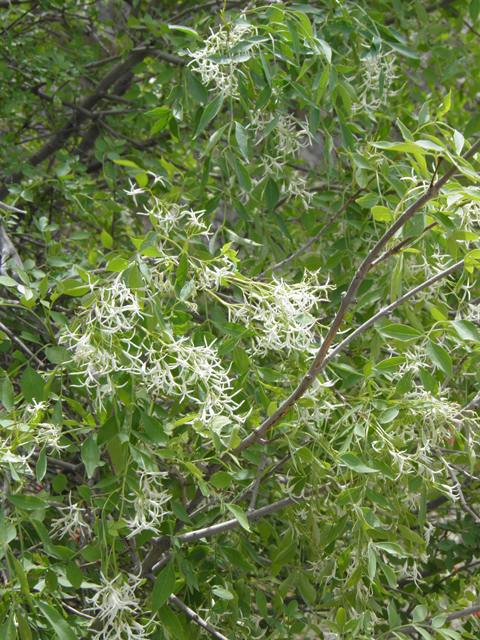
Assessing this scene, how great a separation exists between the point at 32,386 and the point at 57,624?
313 millimetres

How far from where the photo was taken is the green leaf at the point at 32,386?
84 cm

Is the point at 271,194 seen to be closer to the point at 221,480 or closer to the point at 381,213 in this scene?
the point at 381,213

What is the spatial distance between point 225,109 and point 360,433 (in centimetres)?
151

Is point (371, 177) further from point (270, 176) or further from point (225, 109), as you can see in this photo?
point (225, 109)

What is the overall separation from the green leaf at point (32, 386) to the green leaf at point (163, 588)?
1.00 ft

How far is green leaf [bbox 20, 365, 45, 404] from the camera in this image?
84cm

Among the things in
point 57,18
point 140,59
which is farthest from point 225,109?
point 57,18

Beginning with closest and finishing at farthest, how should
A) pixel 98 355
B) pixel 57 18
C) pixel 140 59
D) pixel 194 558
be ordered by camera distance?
pixel 98 355 < pixel 194 558 < pixel 140 59 < pixel 57 18

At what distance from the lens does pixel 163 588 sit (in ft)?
2.71

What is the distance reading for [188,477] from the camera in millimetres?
997

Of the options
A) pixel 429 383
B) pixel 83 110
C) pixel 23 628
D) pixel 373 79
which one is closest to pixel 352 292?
pixel 429 383

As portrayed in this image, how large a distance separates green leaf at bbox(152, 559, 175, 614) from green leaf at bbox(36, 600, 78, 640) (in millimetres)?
111

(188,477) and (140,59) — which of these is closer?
(188,477)

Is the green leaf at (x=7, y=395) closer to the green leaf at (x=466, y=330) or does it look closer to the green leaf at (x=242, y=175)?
the green leaf at (x=242, y=175)
